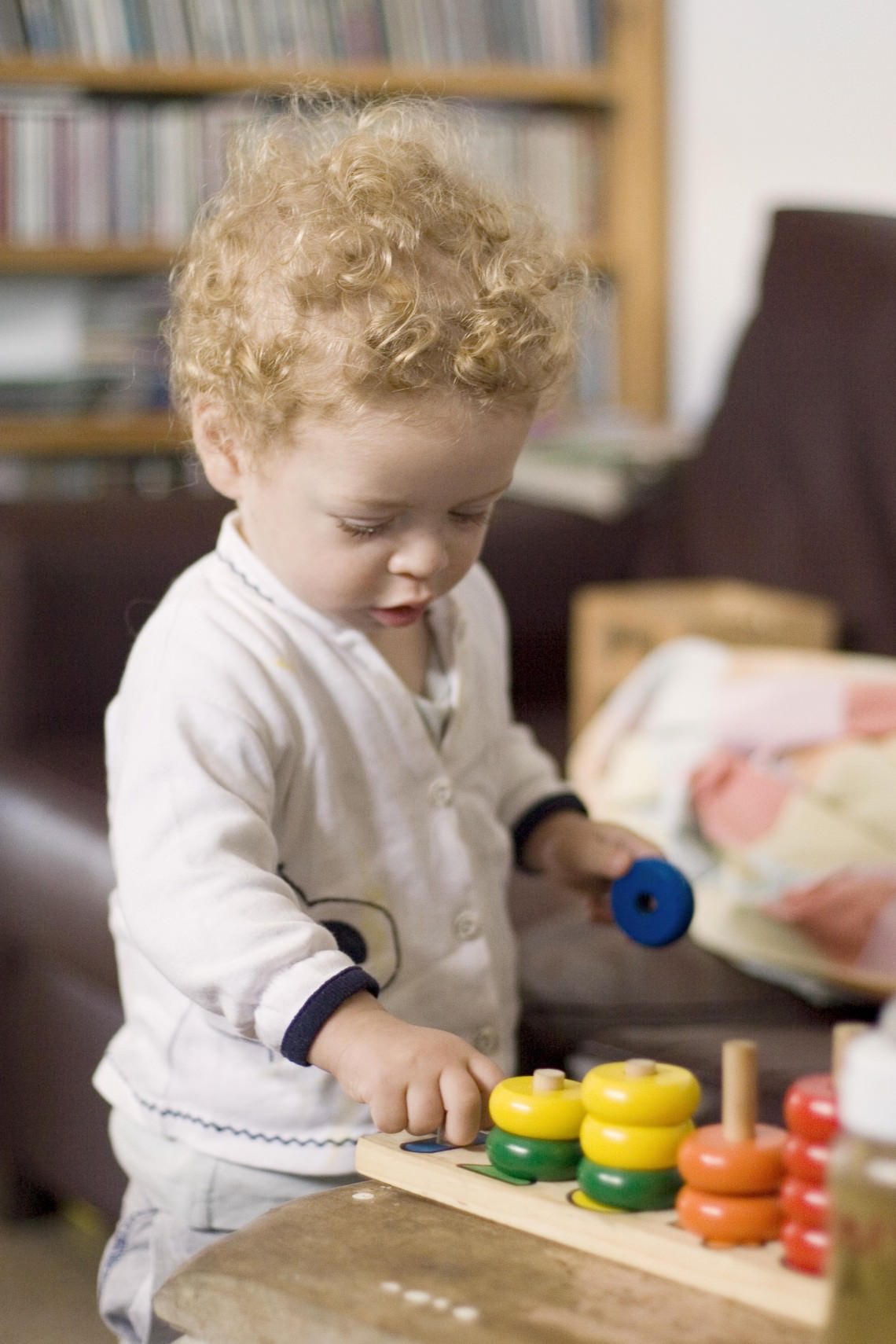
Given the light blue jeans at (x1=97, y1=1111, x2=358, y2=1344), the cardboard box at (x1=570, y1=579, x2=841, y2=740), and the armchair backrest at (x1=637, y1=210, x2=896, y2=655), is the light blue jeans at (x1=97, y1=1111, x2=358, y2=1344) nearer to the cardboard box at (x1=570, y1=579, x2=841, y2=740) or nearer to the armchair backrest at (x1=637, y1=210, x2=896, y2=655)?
the cardboard box at (x1=570, y1=579, x2=841, y2=740)

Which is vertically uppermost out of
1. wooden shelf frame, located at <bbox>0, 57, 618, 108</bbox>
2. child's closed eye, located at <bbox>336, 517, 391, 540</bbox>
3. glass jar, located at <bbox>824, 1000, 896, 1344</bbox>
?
wooden shelf frame, located at <bbox>0, 57, 618, 108</bbox>

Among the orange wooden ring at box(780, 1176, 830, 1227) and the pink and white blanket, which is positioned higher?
the orange wooden ring at box(780, 1176, 830, 1227)

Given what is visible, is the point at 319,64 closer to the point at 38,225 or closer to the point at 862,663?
the point at 38,225

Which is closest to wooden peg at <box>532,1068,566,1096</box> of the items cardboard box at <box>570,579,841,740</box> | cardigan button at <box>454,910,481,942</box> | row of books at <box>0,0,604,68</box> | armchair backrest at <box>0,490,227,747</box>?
cardigan button at <box>454,910,481,942</box>

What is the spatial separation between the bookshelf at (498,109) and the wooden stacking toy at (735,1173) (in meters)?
2.13

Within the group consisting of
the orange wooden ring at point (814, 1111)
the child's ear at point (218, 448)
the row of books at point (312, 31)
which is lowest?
the orange wooden ring at point (814, 1111)

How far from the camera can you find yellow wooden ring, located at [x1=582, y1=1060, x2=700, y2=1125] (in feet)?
2.40

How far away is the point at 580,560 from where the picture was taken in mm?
2188

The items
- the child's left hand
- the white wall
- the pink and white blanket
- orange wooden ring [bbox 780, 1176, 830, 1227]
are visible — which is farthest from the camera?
the white wall

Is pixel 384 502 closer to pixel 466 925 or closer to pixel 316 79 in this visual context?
pixel 466 925

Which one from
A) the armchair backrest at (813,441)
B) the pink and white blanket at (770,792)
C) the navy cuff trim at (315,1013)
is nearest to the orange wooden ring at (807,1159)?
the navy cuff trim at (315,1013)

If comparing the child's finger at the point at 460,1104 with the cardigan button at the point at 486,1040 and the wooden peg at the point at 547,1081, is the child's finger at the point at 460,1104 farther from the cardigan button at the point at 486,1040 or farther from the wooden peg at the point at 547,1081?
the cardigan button at the point at 486,1040

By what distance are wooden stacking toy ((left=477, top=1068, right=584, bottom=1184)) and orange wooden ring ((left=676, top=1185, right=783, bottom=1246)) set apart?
3.0 inches

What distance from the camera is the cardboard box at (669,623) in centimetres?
197
